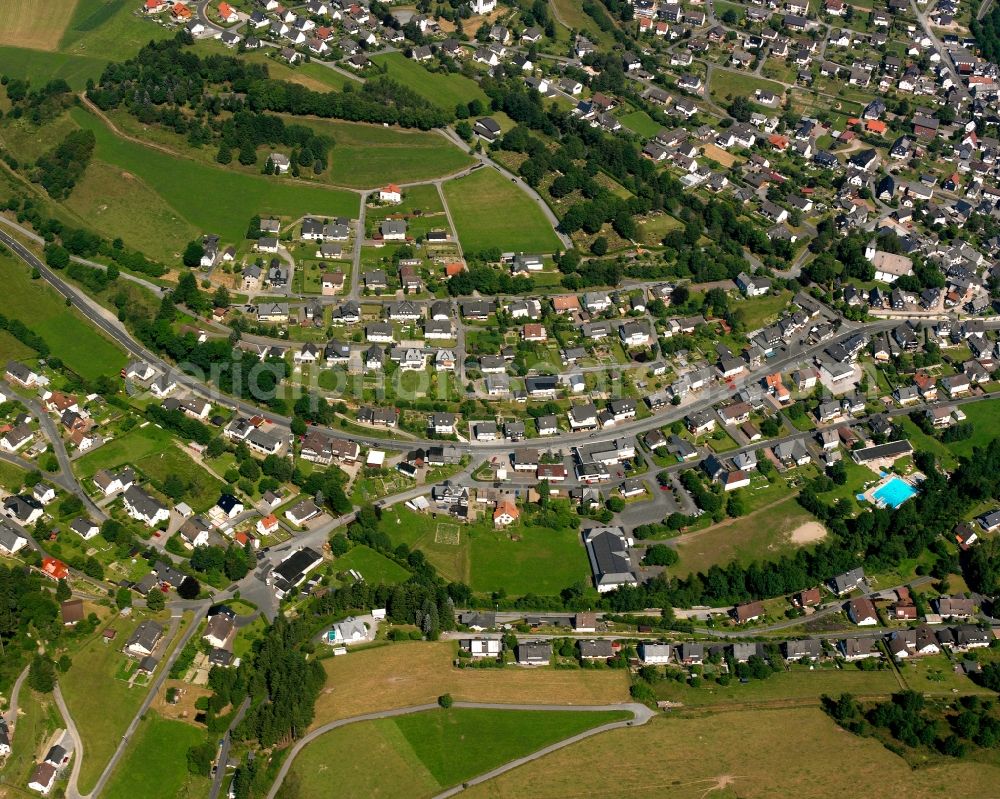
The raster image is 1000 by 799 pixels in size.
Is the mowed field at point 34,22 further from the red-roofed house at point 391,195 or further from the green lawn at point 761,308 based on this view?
the green lawn at point 761,308

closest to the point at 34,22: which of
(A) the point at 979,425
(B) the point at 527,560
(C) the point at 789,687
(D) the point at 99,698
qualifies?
(D) the point at 99,698

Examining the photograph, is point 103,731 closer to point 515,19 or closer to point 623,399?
point 623,399

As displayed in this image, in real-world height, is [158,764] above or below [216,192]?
below

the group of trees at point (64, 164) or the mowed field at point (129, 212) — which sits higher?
the group of trees at point (64, 164)

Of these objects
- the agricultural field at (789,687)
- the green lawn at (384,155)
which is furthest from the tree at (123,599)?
the green lawn at (384,155)

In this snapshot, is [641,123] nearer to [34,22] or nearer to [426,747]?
[34,22]

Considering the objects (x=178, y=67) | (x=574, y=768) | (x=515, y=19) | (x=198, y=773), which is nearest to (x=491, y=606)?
(x=574, y=768)
